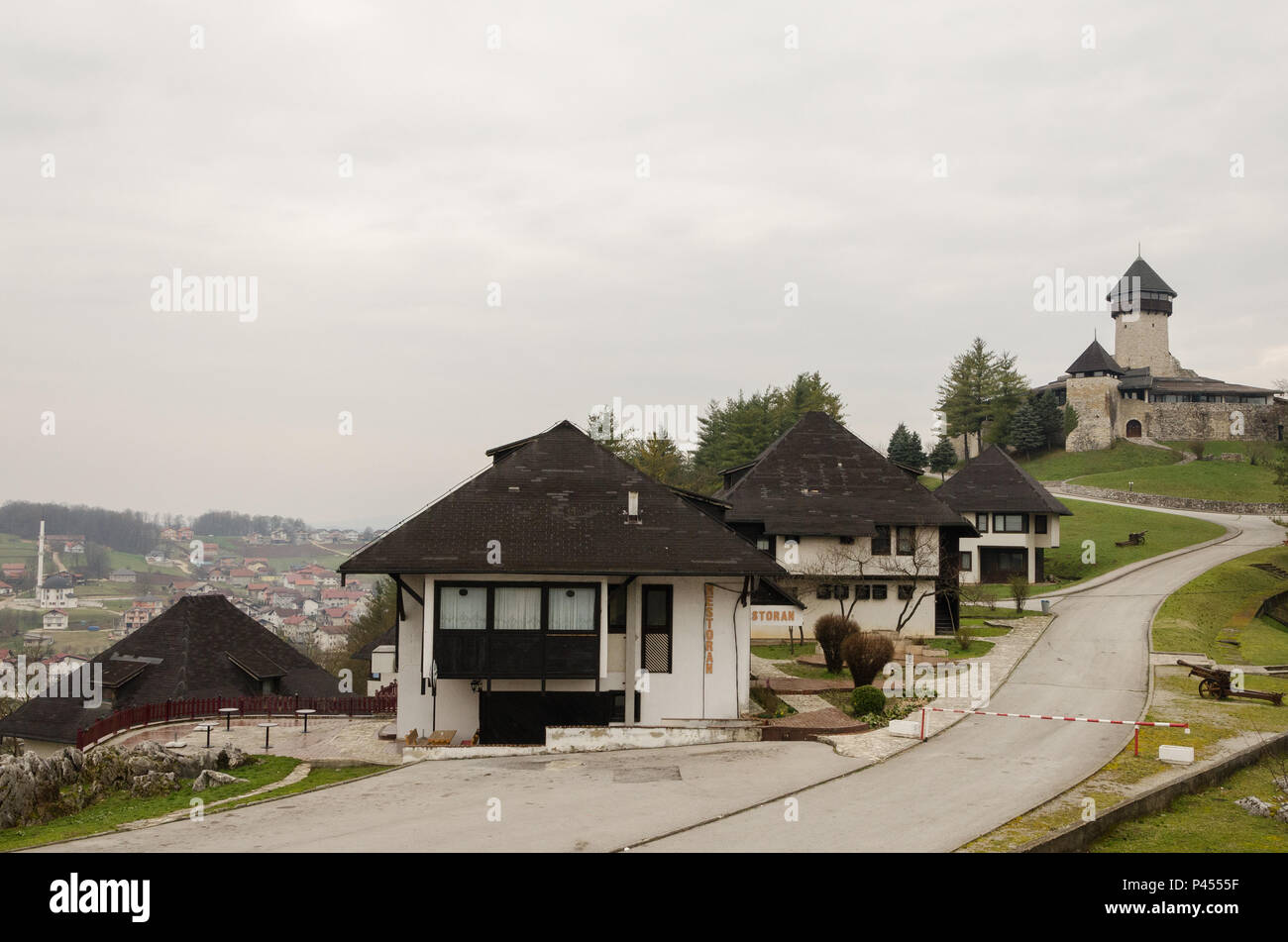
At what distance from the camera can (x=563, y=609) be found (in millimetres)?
24797

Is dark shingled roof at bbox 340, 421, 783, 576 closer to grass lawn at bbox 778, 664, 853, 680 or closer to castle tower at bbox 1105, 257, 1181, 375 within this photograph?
grass lawn at bbox 778, 664, 853, 680

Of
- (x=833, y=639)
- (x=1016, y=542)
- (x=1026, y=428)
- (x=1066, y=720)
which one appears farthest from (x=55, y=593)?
(x=1066, y=720)

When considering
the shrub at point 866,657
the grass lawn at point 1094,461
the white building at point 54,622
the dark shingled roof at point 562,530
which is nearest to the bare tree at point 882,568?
the shrub at point 866,657

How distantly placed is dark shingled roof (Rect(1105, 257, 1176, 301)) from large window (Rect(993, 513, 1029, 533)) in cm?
7063

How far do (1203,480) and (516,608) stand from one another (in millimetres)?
80230

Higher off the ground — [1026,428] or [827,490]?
[1026,428]

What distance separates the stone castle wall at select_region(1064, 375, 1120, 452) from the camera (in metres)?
101

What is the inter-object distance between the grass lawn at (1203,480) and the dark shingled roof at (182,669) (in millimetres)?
72918

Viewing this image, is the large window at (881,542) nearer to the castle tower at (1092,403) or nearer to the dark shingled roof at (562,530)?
the dark shingled roof at (562,530)

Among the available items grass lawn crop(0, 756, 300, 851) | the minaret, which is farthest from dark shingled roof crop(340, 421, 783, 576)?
the minaret

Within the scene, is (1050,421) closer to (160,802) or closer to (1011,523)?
(1011,523)
